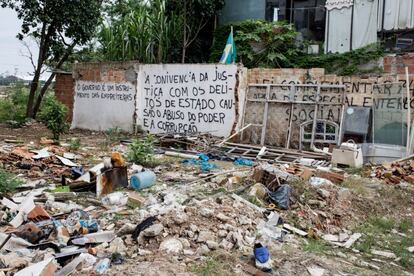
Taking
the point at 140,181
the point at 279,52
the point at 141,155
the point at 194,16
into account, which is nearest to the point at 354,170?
the point at 141,155

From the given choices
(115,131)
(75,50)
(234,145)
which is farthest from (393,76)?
(75,50)

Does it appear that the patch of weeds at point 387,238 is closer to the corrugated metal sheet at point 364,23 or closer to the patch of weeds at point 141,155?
the patch of weeds at point 141,155

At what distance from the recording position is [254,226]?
4.55 metres

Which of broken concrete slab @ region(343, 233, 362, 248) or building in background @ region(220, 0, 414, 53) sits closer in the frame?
broken concrete slab @ region(343, 233, 362, 248)

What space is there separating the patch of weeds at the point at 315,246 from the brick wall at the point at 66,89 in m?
11.6

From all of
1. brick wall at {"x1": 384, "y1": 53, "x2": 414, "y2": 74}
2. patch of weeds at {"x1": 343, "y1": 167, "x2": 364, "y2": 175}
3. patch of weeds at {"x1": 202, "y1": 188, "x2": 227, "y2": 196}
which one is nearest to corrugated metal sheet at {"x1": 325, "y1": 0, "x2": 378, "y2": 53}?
brick wall at {"x1": 384, "y1": 53, "x2": 414, "y2": 74}

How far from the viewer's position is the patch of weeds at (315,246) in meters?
4.25

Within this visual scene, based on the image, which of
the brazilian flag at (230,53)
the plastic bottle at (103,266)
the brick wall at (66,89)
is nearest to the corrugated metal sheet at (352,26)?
the brazilian flag at (230,53)

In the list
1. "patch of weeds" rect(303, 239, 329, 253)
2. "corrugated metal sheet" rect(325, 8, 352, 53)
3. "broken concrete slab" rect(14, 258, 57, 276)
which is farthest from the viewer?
"corrugated metal sheet" rect(325, 8, 352, 53)

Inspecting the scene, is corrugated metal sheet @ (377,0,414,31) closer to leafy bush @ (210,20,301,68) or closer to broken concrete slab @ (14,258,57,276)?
leafy bush @ (210,20,301,68)

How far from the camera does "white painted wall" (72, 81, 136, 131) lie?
1249 centimetres

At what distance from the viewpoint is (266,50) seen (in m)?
12.5

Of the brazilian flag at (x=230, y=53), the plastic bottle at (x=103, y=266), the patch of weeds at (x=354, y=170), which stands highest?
the brazilian flag at (x=230, y=53)

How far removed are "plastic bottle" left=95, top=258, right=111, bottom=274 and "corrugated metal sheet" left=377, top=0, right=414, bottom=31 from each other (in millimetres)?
10119
